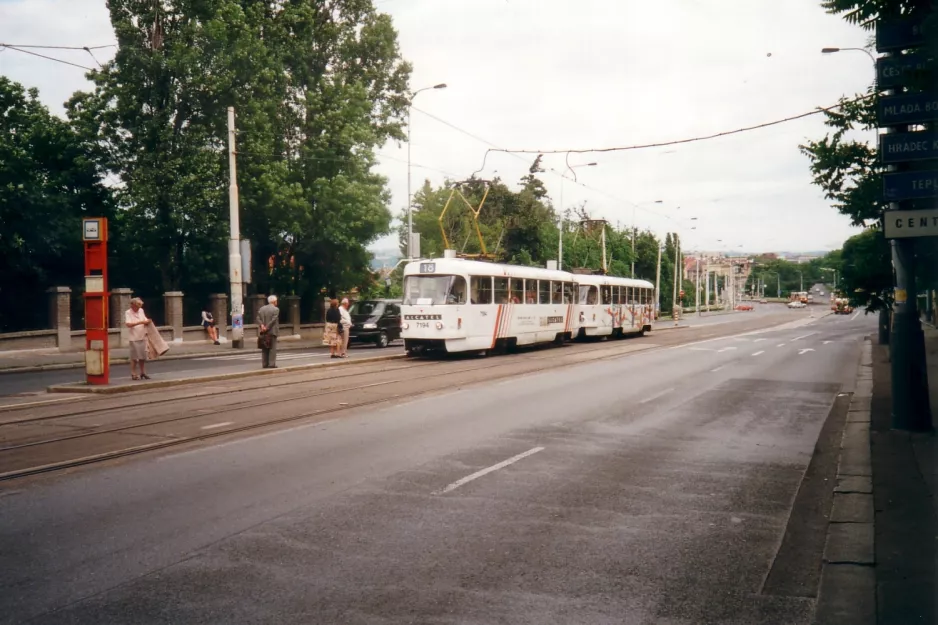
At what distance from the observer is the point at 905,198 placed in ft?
32.0

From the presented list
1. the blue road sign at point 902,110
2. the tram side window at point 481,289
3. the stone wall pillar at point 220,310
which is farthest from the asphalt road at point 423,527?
the stone wall pillar at point 220,310

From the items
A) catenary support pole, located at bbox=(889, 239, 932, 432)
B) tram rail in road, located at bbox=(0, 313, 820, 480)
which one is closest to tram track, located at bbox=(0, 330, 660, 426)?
tram rail in road, located at bbox=(0, 313, 820, 480)

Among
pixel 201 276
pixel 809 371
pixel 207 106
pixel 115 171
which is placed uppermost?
pixel 207 106

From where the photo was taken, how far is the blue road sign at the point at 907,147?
9719 millimetres

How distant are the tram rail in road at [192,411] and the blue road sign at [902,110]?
27.5 ft

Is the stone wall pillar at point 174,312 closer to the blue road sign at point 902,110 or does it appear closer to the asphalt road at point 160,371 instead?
the asphalt road at point 160,371

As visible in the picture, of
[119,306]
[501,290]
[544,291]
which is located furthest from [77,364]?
[544,291]

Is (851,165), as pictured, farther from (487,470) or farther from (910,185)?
(487,470)

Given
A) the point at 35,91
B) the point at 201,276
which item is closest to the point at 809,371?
the point at 201,276

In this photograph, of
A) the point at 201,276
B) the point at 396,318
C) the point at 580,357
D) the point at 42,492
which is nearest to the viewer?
the point at 42,492

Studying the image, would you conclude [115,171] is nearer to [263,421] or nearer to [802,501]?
[263,421]

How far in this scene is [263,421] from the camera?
11.7 metres

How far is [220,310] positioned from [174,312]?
295cm

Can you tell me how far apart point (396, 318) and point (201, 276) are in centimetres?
982
